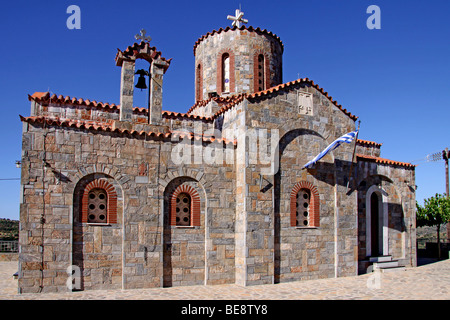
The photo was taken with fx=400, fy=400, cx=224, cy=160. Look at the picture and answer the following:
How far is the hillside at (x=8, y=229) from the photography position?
83.6ft

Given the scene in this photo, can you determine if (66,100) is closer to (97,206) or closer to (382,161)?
(97,206)

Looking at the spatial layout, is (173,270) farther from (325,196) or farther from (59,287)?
(325,196)

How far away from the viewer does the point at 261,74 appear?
16781 mm

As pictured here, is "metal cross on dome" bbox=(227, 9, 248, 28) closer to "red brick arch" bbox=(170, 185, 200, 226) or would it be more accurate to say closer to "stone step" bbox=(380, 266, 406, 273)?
"red brick arch" bbox=(170, 185, 200, 226)

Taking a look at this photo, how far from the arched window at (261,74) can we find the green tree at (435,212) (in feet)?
34.5

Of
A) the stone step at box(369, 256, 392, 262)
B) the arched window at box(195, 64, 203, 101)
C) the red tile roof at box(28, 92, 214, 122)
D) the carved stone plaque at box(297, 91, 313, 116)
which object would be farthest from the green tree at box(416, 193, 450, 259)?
the red tile roof at box(28, 92, 214, 122)

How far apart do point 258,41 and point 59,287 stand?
12.0 meters

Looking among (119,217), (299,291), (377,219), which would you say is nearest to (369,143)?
(377,219)

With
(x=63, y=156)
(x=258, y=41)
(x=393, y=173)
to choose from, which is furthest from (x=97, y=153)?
(x=393, y=173)

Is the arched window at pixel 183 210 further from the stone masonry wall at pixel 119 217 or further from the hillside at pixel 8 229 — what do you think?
the hillside at pixel 8 229

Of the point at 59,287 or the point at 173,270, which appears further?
the point at 173,270

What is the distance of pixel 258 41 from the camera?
1677 cm
